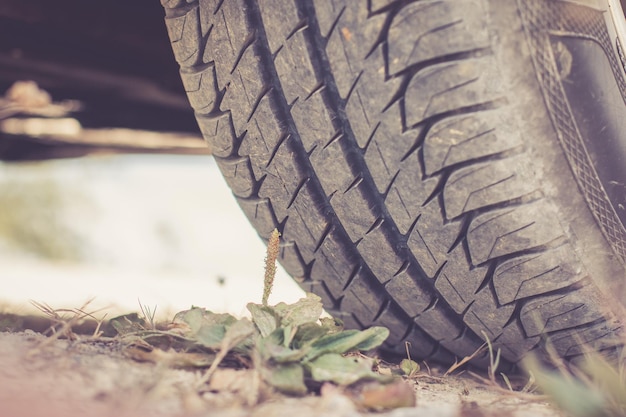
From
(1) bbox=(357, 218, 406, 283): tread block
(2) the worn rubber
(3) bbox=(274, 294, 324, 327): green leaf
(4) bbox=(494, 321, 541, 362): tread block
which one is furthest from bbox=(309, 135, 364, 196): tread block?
(4) bbox=(494, 321, 541, 362): tread block

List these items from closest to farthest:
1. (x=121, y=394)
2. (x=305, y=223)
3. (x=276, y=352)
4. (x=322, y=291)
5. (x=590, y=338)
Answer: (x=121, y=394) < (x=276, y=352) < (x=590, y=338) < (x=305, y=223) < (x=322, y=291)

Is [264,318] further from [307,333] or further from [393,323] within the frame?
[393,323]

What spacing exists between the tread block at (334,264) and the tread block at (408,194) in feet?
0.52

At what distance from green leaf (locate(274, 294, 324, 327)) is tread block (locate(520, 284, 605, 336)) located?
368 millimetres

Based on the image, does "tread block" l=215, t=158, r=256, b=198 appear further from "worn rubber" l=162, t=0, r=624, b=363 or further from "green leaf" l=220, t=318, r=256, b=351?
"green leaf" l=220, t=318, r=256, b=351

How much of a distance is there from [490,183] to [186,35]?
63 centimetres

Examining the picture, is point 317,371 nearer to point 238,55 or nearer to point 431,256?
point 431,256

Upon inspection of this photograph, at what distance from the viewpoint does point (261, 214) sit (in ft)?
4.06

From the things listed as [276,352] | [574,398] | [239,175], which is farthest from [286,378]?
[239,175]

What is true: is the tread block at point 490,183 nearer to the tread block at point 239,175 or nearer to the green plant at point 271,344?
the green plant at point 271,344

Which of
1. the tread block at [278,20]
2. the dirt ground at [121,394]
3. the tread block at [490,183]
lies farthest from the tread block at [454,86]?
the dirt ground at [121,394]

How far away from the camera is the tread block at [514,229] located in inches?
37.0

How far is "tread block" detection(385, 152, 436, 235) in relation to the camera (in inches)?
38.1

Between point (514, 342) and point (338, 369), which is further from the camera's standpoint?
point (514, 342)
